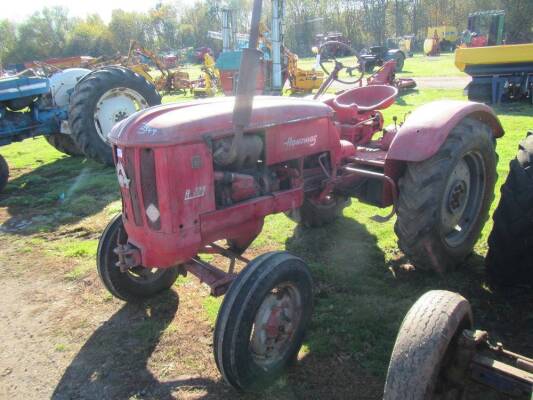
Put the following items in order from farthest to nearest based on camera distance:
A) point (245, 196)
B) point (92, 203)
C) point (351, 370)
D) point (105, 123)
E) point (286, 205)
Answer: point (105, 123)
point (92, 203)
point (286, 205)
point (245, 196)
point (351, 370)

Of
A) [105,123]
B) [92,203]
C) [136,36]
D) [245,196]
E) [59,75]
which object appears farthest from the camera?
[136,36]

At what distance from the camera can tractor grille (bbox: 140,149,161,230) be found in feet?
8.01

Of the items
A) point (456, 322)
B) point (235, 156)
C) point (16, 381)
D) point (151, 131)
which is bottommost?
point (16, 381)

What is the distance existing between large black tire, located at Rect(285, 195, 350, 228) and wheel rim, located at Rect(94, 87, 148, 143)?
378 centimetres

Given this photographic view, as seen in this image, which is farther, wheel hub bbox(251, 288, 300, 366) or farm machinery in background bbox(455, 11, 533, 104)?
farm machinery in background bbox(455, 11, 533, 104)

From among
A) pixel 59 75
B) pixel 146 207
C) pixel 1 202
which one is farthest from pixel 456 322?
pixel 59 75

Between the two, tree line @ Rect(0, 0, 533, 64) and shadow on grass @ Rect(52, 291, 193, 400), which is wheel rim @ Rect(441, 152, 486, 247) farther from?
tree line @ Rect(0, 0, 533, 64)

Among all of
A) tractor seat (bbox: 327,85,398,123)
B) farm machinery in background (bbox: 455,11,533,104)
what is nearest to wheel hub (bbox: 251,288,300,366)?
tractor seat (bbox: 327,85,398,123)

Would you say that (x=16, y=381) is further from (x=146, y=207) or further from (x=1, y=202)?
(x=1, y=202)

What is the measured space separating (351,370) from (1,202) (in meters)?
5.33

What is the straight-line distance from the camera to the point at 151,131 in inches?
95.3

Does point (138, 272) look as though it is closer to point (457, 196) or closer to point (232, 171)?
point (232, 171)

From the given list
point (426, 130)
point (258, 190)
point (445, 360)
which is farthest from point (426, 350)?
point (426, 130)

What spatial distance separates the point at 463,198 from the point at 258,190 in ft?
5.55
